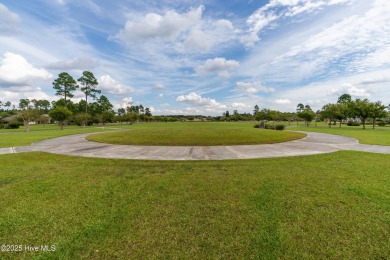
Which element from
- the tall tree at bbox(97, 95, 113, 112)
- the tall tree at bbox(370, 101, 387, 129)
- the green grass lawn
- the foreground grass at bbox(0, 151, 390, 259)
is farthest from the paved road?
the tall tree at bbox(97, 95, 113, 112)

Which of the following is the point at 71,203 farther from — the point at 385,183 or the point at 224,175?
the point at 385,183

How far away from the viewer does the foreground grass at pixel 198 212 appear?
2848 mm

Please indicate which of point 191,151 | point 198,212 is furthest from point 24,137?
point 198,212

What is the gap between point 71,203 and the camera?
4332 millimetres

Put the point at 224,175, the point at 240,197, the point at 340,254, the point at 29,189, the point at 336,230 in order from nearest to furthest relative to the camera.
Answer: the point at 340,254 < the point at 336,230 < the point at 240,197 < the point at 29,189 < the point at 224,175

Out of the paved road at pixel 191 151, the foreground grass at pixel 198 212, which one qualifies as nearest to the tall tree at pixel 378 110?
the paved road at pixel 191 151

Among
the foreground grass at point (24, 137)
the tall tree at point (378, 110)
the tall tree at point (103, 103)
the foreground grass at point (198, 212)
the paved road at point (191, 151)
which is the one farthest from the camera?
the tall tree at point (103, 103)

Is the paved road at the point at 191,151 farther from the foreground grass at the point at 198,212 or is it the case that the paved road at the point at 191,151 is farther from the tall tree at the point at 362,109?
the tall tree at the point at 362,109

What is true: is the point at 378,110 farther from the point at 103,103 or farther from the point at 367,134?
the point at 103,103

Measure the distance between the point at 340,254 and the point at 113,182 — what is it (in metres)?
5.81

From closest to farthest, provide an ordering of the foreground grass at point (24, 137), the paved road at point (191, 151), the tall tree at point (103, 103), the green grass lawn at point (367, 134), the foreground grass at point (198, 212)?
the foreground grass at point (198, 212) < the paved road at point (191, 151) < the foreground grass at point (24, 137) < the green grass lawn at point (367, 134) < the tall tree at point (103, 103)

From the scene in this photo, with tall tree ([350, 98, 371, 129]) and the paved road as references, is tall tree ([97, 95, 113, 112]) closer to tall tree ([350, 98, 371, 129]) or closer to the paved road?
the paved road

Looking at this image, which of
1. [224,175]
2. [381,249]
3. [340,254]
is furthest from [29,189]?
[381,249]

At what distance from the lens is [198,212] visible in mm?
3926
